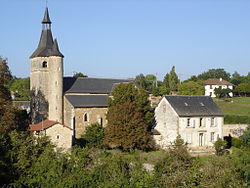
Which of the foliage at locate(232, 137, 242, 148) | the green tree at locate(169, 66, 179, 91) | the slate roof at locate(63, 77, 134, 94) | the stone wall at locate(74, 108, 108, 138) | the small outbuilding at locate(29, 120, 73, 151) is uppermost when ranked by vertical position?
the green tree at locate(169, 66, 179, 91)

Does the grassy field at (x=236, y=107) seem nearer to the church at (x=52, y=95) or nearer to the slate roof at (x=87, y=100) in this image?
the slate roof at (x=87, y=100)

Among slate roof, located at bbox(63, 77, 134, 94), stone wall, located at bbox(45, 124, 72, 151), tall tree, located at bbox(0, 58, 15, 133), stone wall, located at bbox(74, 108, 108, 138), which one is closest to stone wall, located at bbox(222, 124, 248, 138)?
slate roof, located at bbox(63, 77, 134, 94)

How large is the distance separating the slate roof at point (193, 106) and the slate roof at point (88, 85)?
9.27 m

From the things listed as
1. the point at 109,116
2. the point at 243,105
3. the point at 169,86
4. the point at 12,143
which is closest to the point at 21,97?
the point at 169,86

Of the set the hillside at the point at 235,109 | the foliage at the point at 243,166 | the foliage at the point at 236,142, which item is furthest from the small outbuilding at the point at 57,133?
the hillside at the point at 235,109

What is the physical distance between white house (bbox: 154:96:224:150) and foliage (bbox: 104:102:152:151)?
14.6 feet

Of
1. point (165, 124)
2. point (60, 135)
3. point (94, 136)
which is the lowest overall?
point (94, 136)

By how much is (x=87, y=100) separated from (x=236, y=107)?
1354 inches

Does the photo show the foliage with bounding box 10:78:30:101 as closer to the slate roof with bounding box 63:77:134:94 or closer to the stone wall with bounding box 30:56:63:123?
the slate roof with bounding box 63:77:134:94

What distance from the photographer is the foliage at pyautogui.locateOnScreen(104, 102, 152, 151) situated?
36.5 metres

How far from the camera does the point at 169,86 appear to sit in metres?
82.9

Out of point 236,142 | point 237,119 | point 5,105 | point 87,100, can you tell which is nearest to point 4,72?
point 5,105

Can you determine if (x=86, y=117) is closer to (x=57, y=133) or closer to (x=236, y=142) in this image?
(x=57, y=133)

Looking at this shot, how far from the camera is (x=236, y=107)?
6956 cm
